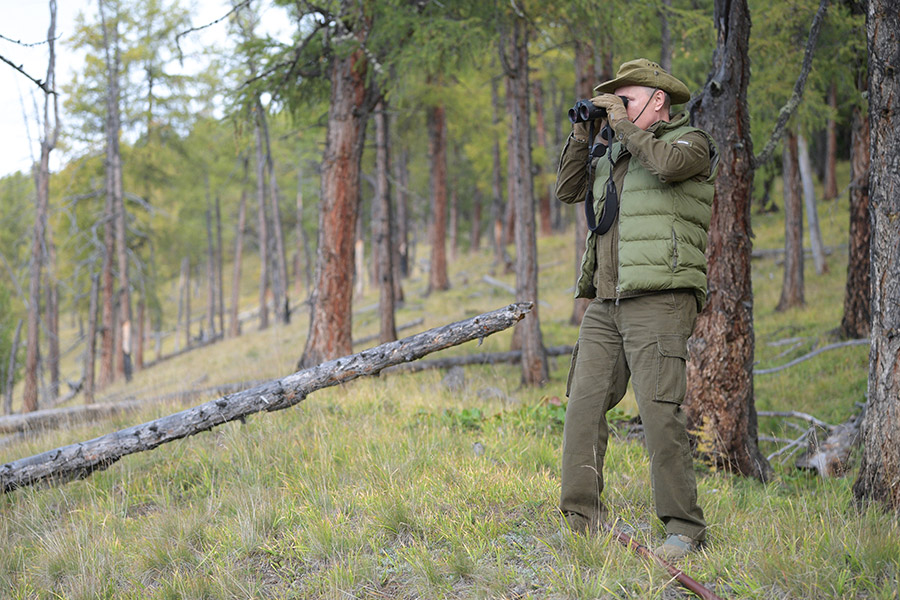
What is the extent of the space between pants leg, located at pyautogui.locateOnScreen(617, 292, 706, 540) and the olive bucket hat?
1.09 m

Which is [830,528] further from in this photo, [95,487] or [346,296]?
[346,296]

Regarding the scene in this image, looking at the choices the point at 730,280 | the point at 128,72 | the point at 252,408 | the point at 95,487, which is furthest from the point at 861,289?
the point at 128,72

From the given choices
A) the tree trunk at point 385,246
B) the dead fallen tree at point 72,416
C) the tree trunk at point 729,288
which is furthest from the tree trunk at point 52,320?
the tree trunk at point 729,288

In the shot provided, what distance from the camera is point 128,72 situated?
1791cm

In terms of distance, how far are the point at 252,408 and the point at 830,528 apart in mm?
3844

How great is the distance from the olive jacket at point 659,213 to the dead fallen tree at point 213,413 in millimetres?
1296

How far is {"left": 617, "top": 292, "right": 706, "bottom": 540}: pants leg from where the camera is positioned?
3035 mm

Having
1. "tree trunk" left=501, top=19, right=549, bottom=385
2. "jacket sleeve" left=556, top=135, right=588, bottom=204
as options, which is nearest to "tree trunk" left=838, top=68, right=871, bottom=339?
"tree trunk" left=501, top=19, right=549, bottom=385

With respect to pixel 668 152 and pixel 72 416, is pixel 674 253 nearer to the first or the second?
pixel 668 152

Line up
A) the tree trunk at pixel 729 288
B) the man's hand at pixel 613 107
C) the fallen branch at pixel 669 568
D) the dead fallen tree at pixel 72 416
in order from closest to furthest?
the fallen branch at pixel 669 568 < the man's hand at pixel 613 107 < the tree trunk at pixel 729 288 < the dead fallen tree at pixel 72 416

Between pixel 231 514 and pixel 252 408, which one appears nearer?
pixel 231 514

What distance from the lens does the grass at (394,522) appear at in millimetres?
2852

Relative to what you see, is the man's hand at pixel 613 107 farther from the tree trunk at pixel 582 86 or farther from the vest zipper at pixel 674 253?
the tree trunk at pixel 582 86

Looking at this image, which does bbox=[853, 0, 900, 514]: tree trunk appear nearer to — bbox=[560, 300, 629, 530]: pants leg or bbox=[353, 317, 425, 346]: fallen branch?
bbox=[560, 300, 629, 530]: pants leg
